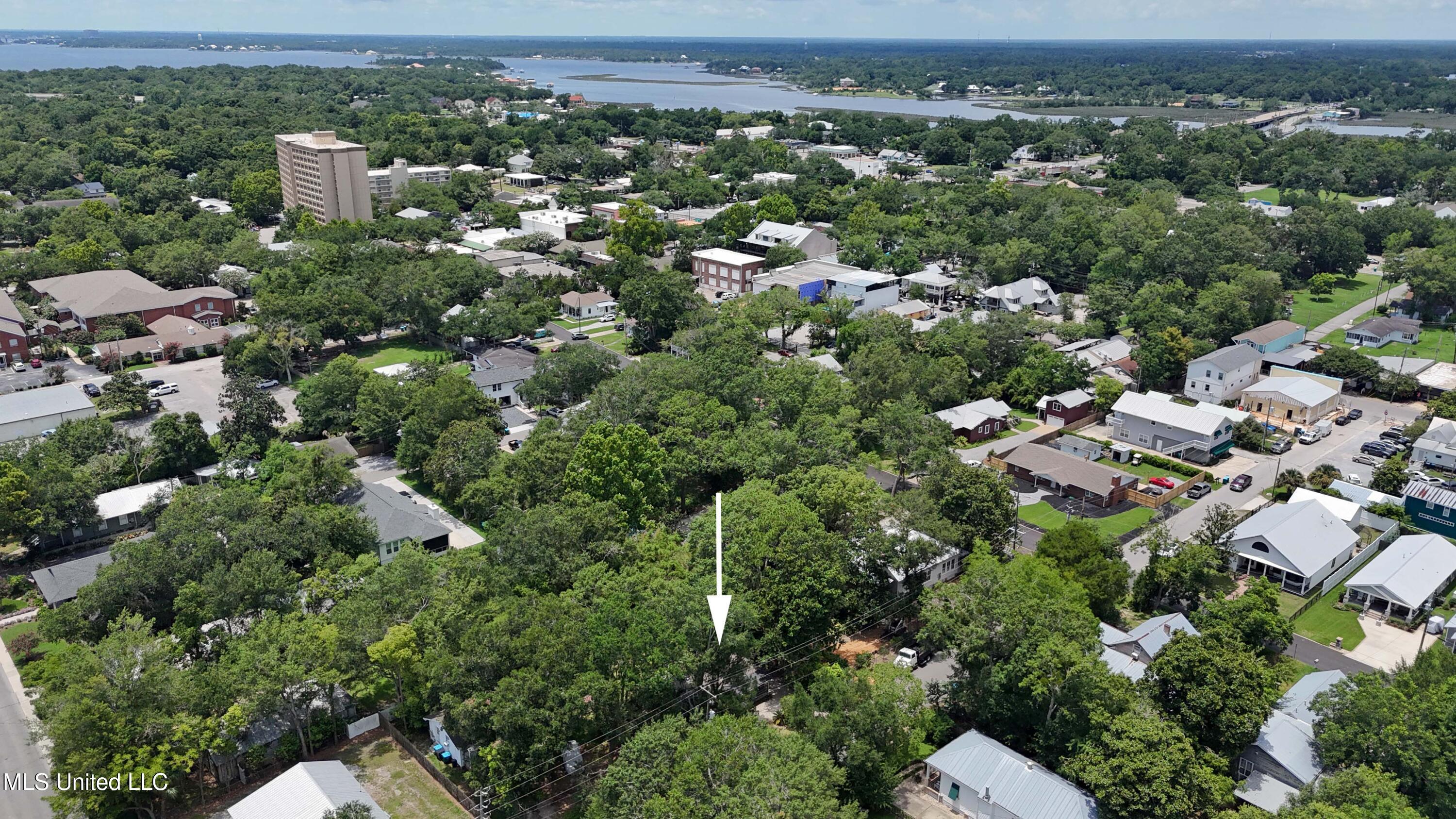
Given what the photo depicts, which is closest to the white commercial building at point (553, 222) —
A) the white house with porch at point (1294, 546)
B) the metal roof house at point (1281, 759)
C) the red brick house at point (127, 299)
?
the red brick house at point (127, 299)

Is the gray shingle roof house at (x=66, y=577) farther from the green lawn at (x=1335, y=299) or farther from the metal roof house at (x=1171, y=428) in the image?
the green lawn at (x=1335, y=299)

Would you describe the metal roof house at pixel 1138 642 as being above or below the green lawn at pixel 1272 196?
below

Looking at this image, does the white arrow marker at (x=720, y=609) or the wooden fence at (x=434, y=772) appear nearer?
the wooden fence at (x=434, y=772)

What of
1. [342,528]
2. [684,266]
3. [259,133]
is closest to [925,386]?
[342,528]

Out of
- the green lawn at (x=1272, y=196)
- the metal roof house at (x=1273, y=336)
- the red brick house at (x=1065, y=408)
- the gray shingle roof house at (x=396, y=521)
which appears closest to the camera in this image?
the gray shingle roof house at (x=396, y=521)

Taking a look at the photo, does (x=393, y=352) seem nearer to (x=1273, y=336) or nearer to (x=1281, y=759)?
(x=1281, y=759)

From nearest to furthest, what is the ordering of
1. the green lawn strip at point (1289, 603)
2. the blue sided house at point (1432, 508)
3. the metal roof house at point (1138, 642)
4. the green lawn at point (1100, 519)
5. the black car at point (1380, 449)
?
the metal roof house at point (1138, 642), the green lawn strip at point (1289, 603), the blue sided house at point (1432, 508), the green lawn at point (1100, 519), the black car at point (1380, 449)

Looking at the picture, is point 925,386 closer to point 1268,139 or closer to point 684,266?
point 684,266
